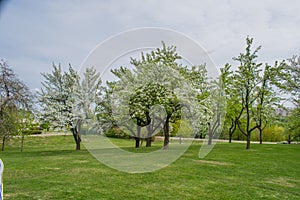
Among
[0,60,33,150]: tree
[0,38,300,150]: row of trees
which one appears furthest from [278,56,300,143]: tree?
[0,60,33,150]: tree

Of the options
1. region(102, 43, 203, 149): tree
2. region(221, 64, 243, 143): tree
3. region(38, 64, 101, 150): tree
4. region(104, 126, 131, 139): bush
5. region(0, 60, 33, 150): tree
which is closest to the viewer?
region(102, 43, 203, 149): tree

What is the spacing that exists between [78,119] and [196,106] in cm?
A: 693

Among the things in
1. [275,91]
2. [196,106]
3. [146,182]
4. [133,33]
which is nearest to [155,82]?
[196,106]

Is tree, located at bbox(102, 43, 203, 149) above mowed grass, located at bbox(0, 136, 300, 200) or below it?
above

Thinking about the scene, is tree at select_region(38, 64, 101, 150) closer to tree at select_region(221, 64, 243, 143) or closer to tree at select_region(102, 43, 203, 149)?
tree at select_region(102, 43, 203, 149)

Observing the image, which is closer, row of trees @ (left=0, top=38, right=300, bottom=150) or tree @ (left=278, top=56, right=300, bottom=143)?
row of trees @ (left=0, top=38, right=300, bottom=150)

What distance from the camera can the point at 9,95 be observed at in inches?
499

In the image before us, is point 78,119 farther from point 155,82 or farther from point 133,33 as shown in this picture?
point 133,33

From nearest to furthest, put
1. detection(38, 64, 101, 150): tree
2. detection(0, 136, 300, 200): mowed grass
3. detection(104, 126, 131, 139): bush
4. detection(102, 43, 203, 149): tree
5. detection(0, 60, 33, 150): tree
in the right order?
detection(0, 136, 300, 200): mowed grass → detection(102, 43, 203, 149): tree → detection(0, 60, 33, 150): tree → detection(38, 64, 101, 150): tree → detection(104, 126, 131, 139): bush

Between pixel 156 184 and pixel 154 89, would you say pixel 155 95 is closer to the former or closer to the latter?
pixel 154 89

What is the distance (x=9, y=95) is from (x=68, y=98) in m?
3.54

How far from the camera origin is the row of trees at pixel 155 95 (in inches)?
491

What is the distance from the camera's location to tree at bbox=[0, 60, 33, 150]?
12492 mm

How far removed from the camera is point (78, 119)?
15164mm
